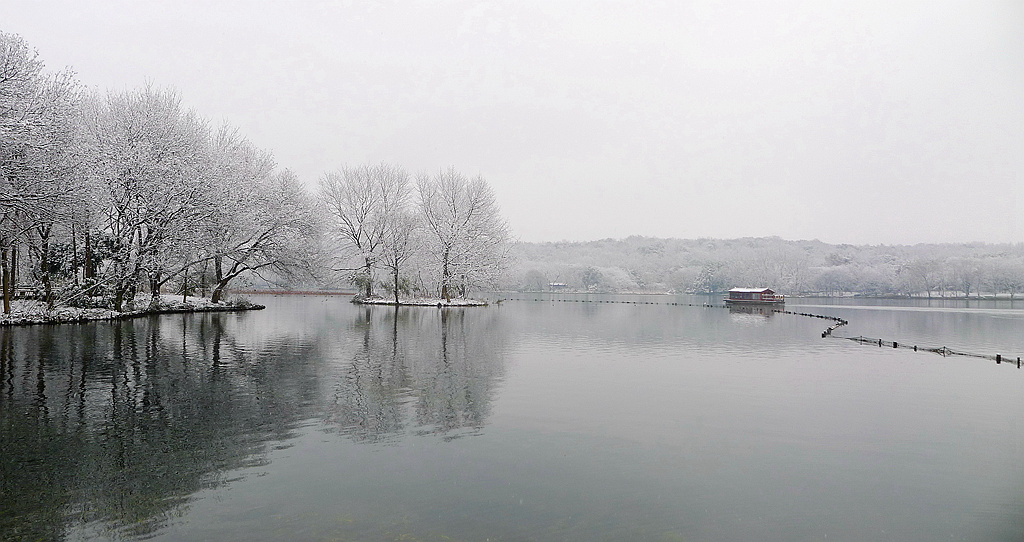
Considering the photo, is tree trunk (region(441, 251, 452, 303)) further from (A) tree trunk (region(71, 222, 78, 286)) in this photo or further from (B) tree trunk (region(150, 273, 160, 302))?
(A) tree trunk (region(71, 222, 78, 286))

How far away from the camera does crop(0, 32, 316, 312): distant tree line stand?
83.4 ft

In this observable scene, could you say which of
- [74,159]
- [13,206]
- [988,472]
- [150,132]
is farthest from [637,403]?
[150,132]

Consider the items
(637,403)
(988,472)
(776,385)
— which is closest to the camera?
(988,472)

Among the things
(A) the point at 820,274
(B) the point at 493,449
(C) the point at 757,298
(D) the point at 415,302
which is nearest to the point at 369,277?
(D) the point at 415,302

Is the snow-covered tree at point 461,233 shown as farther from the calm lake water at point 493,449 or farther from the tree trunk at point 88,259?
the calm lake water at point 493,449

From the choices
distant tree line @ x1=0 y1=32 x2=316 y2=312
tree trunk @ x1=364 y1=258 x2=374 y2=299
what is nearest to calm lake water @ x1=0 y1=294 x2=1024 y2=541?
distant tree line @ x1=0 y1=32 x2=316 y2=312

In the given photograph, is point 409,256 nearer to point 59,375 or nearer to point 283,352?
point 283,352

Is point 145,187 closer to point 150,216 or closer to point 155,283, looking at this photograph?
point 150,216

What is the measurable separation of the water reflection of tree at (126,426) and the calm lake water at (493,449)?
48mm

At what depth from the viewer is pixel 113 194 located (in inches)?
1320

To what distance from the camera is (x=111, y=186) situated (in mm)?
33031

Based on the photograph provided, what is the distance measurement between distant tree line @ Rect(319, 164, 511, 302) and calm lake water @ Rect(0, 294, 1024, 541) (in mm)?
46438

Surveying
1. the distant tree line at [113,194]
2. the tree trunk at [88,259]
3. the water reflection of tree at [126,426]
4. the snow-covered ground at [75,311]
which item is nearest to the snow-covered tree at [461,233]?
the distant tree line at [113,194]

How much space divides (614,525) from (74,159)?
103ft
